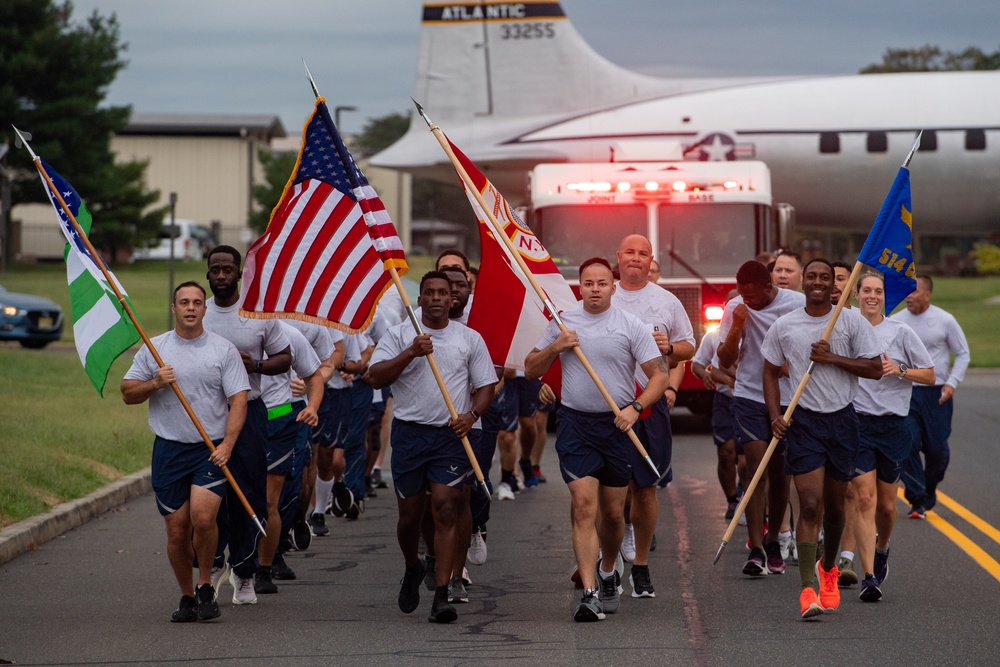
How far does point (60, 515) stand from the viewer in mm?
11133

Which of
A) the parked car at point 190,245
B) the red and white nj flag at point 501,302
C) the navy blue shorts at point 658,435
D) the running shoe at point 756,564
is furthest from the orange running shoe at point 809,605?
the parked car at point 190,245

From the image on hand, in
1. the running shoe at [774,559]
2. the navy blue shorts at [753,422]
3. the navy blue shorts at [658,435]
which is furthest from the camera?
the navy blue shorts at [753,422]

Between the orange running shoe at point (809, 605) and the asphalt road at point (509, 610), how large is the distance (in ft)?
0.18

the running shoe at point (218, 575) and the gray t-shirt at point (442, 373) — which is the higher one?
the gray t-shirt at point (442, 373)

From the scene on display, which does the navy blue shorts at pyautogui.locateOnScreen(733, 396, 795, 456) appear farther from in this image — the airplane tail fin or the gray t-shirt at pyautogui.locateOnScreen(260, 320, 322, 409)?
the airplane tail fin

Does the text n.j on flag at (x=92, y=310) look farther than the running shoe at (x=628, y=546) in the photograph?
No

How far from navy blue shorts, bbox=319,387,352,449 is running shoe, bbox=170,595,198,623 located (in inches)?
126

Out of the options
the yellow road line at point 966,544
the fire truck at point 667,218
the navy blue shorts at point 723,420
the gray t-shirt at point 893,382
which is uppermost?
the fire truck at point 667,218

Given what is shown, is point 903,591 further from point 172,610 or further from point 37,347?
point 37,347

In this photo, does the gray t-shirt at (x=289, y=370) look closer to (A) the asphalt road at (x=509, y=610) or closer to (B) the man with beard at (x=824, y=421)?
(A) the asphalt road at (x=509, y=610)

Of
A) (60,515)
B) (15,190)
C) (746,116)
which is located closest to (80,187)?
(15,190)

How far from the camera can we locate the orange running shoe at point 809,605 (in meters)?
7.69

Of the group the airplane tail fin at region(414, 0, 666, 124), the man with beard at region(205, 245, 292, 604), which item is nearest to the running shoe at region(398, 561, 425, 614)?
the man with beard at region(205, 245, 292, 604)

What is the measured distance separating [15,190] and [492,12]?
23.6m
